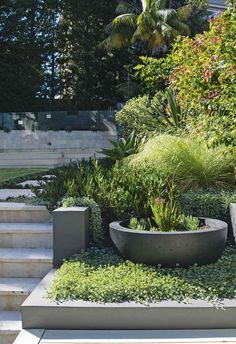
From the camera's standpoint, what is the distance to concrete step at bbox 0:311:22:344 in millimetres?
2889

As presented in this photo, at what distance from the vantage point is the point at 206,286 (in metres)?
2.92

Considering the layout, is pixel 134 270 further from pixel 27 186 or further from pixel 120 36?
pixel 120 36

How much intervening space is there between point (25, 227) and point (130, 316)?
1.75 meters

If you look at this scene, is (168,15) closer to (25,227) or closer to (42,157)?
(42,157)

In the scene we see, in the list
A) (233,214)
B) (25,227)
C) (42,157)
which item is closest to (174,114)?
(233,214)

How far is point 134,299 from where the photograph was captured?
280 centimetres

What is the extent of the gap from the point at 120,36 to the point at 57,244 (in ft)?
56.7

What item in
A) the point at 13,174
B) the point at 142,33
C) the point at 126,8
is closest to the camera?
the point at 13,174

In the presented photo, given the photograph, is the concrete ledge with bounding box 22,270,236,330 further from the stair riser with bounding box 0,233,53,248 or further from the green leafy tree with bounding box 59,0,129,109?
the green leafy tree with bounding box 59,0,129,109

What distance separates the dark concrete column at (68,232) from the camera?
11.5ft

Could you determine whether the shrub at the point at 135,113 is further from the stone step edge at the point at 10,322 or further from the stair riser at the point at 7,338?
the stair riser at the point at 7,338

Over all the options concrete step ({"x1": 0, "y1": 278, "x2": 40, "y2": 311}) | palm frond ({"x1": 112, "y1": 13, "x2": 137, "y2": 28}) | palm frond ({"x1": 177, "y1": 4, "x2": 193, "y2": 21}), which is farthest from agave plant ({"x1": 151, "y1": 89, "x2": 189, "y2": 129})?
palm frond ({"x1": 177, "y1": 4, "x2": 193, "y2": 21})

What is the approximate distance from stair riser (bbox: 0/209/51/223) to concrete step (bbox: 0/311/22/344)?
1.27 metres

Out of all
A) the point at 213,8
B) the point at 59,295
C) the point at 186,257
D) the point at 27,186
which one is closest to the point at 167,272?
the point at 186,257
